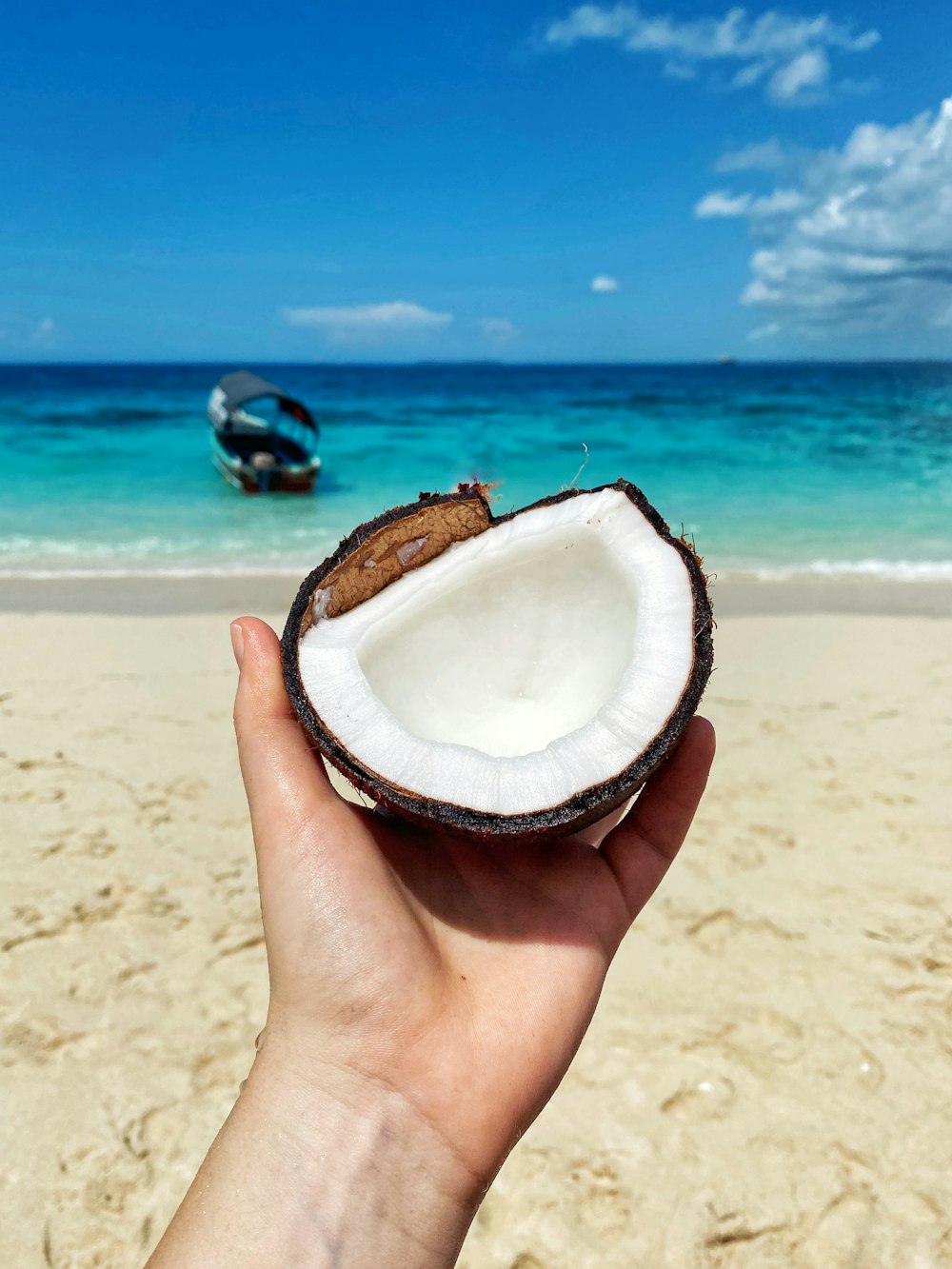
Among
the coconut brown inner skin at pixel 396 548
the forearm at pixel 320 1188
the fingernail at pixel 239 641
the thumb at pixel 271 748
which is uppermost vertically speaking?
the coconut brown inner skin at pixel 396 548

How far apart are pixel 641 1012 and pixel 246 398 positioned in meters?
14.2

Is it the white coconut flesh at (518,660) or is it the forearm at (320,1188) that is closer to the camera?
the forearm at (320,1188)

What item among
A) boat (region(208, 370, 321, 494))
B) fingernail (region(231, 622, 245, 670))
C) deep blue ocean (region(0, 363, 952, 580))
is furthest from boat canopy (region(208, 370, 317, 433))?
fingernail (region(231, 622, 245, 670))

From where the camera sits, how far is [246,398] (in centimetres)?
1540

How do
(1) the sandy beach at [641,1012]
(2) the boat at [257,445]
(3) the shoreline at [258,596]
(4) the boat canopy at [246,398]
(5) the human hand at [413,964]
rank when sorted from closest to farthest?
(5) the human hand at [413,964] → (1) the sandy beach at [641,1012] → (3) the shoreline at [258,596] → (2) the boat at [257,445] → (4) the boat canopy at [246,398]

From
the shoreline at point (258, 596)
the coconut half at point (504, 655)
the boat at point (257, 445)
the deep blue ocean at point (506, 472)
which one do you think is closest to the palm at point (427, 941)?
the coconut half at point (504, 655)

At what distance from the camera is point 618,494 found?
1.86 metres

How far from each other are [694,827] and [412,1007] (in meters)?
2.66

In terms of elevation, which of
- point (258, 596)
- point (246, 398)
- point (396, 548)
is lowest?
point (258, 596)

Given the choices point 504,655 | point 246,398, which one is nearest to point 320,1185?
point 504,655

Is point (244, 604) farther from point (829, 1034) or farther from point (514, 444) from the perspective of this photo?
point (514, 444)

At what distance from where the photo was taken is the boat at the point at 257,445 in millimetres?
14641

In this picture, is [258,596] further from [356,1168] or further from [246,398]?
[246,398]

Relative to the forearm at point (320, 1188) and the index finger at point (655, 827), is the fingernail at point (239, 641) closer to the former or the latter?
the forearm at point (320, 1188)
